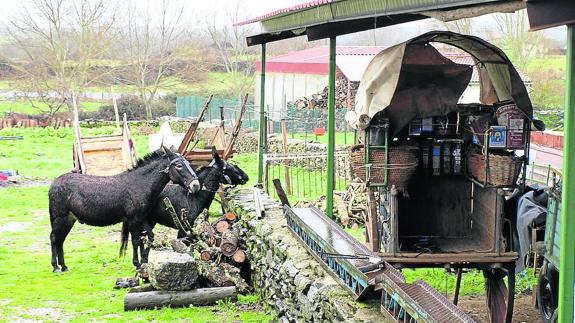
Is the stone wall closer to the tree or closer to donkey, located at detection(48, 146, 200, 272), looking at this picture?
donkey, located at detection(48, 146, 200, 272)

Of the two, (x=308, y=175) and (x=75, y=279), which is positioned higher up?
(x=308, y=175)

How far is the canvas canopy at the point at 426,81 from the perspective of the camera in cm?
874

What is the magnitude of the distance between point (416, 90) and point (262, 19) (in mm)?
3485

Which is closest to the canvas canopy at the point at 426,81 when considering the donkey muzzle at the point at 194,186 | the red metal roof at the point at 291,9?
the red metal roof at the point at 291,9

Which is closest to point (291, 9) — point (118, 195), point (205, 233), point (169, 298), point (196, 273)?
point (196, 273)

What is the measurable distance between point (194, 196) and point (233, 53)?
1461 inches

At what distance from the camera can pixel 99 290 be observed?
36.9ft

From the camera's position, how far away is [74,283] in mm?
11750

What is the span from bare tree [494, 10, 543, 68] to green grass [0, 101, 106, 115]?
71.8 feet

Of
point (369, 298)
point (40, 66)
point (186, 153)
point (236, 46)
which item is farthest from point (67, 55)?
point (369, 298)

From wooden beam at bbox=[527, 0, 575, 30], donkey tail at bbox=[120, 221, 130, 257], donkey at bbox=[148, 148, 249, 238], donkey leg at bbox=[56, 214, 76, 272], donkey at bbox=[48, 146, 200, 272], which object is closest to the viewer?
wooden beam at bbox=[527, 0, 575, 30]

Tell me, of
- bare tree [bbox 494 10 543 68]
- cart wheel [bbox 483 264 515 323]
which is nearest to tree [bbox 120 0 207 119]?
bare tree [bbox 494 10 543 68]

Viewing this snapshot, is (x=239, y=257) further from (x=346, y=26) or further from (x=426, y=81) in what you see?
(x=426, y=81)

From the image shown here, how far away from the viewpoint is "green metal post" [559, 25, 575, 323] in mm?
4262
